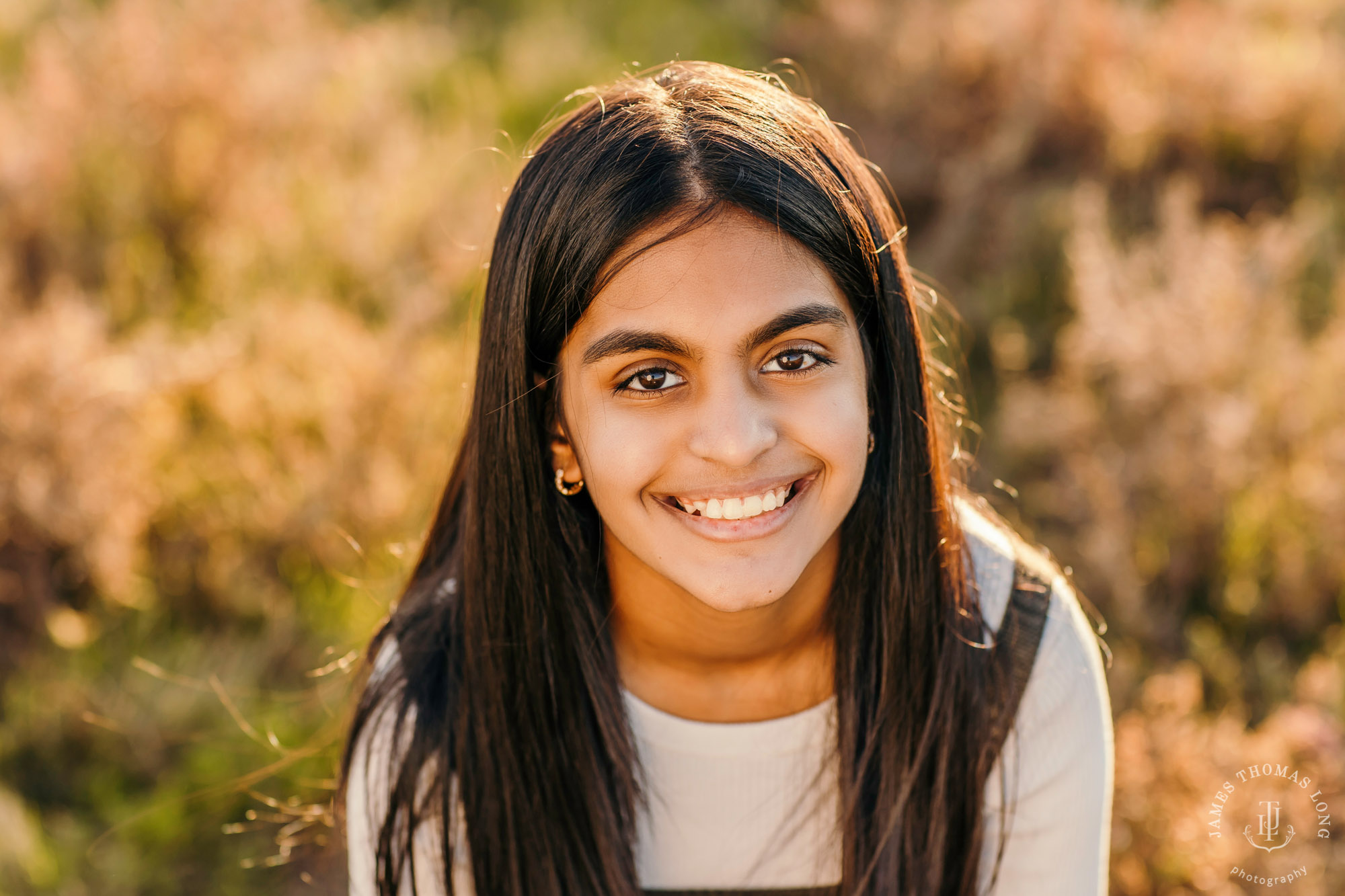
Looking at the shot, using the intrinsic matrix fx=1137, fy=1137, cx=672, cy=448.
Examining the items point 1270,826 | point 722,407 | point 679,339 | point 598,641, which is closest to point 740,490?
point 722,407

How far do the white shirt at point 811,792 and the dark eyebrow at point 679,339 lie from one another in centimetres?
61

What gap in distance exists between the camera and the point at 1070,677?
1898 millimetres

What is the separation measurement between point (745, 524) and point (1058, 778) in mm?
697

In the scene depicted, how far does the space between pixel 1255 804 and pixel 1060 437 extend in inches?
52.9

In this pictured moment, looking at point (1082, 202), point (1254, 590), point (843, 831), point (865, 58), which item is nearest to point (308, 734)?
point (843, 831)

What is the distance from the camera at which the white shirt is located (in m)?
1.88

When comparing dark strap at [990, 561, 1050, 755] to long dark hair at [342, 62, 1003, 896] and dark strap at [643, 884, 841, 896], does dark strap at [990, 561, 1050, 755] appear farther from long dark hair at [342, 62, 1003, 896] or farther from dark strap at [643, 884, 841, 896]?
dark strap at [643, 884, 841, 896]

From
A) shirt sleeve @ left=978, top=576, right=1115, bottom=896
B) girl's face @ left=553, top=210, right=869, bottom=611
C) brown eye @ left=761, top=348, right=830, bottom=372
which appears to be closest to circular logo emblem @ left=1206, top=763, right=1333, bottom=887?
shirt sleeve @ left=978, top=576, right=1115, bottom=896

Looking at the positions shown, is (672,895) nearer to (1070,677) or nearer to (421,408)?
(1070,677)

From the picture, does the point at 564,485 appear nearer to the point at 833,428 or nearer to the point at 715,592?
the point at 715,592

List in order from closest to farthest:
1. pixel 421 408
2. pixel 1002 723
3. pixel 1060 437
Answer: pixel 1002 723
pixel 1060 437
pixel 421 408

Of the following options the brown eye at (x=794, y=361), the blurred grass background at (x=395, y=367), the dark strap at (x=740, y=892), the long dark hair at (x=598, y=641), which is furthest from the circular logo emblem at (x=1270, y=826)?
the brown eye at (x=794, y=361)

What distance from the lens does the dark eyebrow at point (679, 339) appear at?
5.28ft

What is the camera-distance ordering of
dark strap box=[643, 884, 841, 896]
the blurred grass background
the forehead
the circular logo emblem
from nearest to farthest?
the forehead < dark strap box=[643, 884, 841, 896] < the circular logo emblem < the blurred grass background
